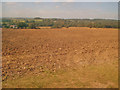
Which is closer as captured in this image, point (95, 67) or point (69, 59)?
point (95, 67)

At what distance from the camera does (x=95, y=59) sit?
260 inches

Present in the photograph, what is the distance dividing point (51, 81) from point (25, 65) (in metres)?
1.87

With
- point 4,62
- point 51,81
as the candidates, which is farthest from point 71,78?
point 4,62

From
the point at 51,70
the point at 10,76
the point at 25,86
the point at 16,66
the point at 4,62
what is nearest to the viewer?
the point at 25,86

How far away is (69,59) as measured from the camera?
21.5 feet

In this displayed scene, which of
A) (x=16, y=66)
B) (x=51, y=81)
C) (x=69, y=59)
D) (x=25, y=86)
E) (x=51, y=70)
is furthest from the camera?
(x=69, y=59)

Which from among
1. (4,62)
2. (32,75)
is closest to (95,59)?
(32,75)

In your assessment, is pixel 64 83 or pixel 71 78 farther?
pixel 71 78

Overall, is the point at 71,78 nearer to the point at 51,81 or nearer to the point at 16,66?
the point at 51,81

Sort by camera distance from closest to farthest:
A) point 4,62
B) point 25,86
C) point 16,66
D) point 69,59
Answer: point 25,86 → point 16,66 → point 4,62 → point 69,59

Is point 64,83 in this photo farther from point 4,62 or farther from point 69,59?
point 4,62

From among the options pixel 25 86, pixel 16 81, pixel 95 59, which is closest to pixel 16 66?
pixel 16 81

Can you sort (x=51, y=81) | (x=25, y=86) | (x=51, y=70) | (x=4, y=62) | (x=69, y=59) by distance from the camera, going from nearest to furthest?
(x=25, y=86) < (x=51, y=81) < (x=51, y=70) < (x=4, y=62) < (x=69, y=59)

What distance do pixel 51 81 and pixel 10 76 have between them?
61.0 inches
